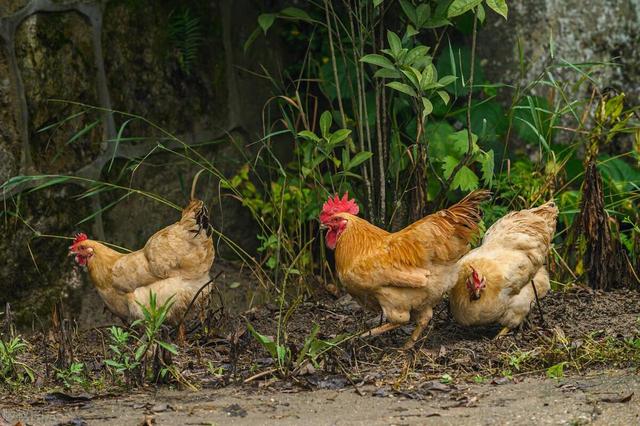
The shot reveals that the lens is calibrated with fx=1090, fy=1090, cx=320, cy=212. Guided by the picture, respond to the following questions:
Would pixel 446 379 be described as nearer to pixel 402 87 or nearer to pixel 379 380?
pixel 379 380

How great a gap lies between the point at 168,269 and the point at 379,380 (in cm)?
158

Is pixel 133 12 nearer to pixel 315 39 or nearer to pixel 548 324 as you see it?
pixel 315 39

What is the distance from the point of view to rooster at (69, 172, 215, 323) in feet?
20.2

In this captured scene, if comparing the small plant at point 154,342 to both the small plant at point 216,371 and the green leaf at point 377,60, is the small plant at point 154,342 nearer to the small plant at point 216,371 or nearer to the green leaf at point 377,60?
the small plant at point 216,371

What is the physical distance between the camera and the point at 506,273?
19.4ft

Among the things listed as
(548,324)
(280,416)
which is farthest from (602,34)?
(280,416)

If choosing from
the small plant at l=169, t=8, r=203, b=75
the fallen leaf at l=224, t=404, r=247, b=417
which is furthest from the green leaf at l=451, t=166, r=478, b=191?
the fallen leaf at l=224, t=404, r=247, b=417

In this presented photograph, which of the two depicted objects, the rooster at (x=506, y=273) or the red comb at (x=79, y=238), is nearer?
the rooster at (x=506, y=273)

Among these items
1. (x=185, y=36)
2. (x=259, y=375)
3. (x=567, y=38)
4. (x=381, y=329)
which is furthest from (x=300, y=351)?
(x=567, y=38)

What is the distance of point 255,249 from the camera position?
7.88 meters

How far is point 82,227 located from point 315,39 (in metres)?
2.19

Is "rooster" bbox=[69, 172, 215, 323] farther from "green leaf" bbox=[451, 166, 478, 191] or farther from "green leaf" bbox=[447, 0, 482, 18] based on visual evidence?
"green leaf" bbox=[447, 0, 482, 18]

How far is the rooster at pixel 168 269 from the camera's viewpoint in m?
6.15

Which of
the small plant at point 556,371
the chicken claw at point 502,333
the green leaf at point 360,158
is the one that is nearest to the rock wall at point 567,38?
the green leaf at point 360,158
